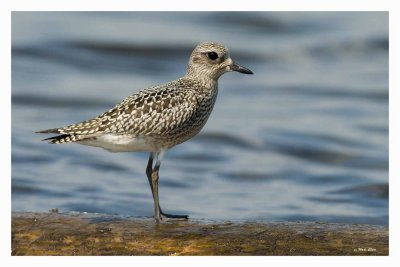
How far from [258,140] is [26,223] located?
8.29 m

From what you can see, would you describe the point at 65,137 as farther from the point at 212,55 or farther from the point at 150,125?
the point at 212,55

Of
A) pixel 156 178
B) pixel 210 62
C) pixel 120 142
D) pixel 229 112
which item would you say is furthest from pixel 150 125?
pixel 229 112

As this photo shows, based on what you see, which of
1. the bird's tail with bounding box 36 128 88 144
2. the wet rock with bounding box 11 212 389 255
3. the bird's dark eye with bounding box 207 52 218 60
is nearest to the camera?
the wet rock with bounding box 11 212 389 255

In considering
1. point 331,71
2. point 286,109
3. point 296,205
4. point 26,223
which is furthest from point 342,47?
point 26,223

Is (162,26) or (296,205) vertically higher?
(162,26)

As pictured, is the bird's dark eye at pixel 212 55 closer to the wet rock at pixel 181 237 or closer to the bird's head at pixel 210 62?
the bird's head at pixel 210 62

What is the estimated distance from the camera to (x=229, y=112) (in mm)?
17109

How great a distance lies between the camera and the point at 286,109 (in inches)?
699

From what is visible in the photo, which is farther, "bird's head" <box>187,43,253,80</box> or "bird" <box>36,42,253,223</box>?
"bird's head" <box>187,43,253,80</box>

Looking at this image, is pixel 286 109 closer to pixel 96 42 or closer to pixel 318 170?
pixel 318 170

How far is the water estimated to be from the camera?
12.0 meters

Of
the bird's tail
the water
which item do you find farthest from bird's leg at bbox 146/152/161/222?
the water

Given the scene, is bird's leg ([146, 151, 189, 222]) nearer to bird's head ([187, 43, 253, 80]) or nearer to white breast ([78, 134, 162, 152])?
white breast ([78, 134, 162, 152])

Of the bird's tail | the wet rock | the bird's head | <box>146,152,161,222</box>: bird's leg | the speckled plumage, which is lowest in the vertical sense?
the wet rock
